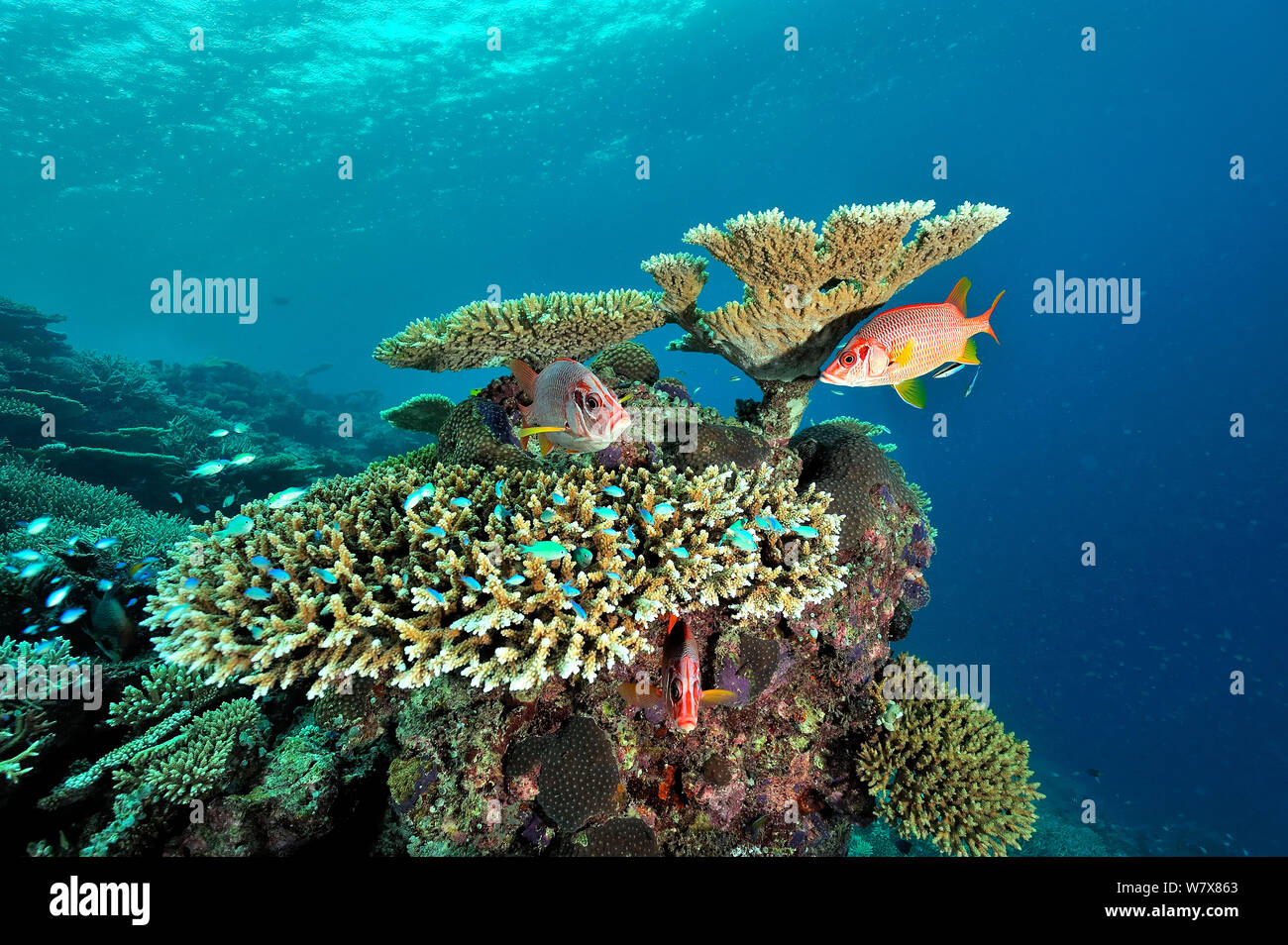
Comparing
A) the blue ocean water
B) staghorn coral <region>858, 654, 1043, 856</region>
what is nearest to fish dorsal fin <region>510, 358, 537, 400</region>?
staghorn coral <region>858, 654, 1043, 856</region>

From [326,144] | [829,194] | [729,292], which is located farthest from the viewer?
[729,292]

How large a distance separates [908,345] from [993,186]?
249 ft

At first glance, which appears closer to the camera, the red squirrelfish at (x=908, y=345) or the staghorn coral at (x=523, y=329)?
the red squirrelfish at (x=908, y=345)

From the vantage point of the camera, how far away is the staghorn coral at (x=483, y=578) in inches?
111

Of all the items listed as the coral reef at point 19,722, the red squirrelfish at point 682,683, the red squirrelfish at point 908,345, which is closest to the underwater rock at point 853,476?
the red squirrelfish at point 908,345

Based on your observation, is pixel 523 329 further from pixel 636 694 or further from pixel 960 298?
pixel 960 298

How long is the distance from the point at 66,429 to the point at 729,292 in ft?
316

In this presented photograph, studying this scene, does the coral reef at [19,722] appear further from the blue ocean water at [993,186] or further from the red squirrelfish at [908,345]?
the blue ocean water at [993,186]

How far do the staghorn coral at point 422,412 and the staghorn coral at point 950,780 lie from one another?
5060 millimetres

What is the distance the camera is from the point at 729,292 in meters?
97.9

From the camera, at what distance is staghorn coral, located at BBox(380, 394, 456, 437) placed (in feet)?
17.6

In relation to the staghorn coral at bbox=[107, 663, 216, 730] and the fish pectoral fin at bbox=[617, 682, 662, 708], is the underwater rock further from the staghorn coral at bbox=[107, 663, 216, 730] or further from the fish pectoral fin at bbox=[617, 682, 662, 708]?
the staghorn coral at bbox=[107, 663, 216, 730]

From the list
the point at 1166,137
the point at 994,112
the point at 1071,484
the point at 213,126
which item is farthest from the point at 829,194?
the point at 213,126
